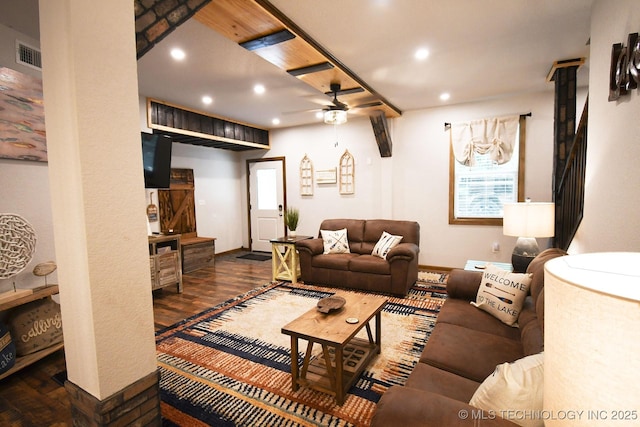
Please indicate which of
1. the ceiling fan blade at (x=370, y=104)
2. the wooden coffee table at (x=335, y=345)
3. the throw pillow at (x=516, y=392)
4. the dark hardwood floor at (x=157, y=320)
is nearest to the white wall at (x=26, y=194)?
the dark hardwood floor at (x=157, y=320)

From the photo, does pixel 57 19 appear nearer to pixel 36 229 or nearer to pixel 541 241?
pixel 36 229

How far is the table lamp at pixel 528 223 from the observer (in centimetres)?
285

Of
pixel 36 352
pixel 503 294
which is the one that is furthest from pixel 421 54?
pixel 36 352

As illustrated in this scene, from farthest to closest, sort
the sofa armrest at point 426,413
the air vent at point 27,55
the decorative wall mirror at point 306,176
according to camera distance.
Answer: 1. the decorative wall mirror at point 306,176
2. the air vent at point 27,55
3. the sofa armrest at point 426,413

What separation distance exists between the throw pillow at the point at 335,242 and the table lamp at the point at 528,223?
7.08ft

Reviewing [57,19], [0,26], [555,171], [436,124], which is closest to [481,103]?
[436,124]

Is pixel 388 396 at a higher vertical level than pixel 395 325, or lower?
higher

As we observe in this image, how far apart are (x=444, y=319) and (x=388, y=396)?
1.21 metres

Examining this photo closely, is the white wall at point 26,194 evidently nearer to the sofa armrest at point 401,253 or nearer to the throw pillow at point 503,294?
the sofa armrest at point 401,253

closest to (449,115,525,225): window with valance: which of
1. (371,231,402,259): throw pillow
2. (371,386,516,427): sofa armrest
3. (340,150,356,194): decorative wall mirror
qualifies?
(371,231,402,259): throw pillow

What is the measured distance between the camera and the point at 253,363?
7.89 ft

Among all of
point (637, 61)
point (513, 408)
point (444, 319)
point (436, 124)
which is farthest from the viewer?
point (436, 124)

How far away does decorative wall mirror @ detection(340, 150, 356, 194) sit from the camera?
5697mm

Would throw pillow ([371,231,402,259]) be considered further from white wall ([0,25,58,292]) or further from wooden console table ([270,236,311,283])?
white wall ([0,25,58,292])
